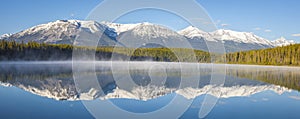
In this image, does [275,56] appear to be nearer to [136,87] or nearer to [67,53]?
[67,53]

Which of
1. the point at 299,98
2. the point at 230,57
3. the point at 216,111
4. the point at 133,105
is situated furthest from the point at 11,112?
the point at 230,57

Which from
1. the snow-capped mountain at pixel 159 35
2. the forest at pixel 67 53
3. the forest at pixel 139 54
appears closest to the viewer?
the snow-capped mountain at pixel 159 35

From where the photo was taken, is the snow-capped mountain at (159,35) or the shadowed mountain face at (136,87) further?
the snow-capped mountain at (159,35)

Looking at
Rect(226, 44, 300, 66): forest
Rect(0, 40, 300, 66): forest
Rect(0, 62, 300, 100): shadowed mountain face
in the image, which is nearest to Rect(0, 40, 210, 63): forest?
Rect(0, 40, 300, 66): forest

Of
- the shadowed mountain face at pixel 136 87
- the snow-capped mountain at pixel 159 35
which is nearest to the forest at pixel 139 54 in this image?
the snow-capped mountain at pixel 159 35

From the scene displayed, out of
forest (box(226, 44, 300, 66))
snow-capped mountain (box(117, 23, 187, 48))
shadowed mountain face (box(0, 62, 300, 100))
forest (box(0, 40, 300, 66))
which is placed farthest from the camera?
forest (box(0, 40, 300, 66))

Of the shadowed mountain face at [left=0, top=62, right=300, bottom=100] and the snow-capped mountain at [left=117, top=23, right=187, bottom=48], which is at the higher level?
the snow-capped mountain at [left=117, top=23, right=187, bottom=48]

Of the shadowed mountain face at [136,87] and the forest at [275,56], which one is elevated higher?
the shadowed mountain face at [136,87]

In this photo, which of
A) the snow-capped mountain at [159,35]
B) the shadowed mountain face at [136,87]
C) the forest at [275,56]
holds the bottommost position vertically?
the forest at [275,56]

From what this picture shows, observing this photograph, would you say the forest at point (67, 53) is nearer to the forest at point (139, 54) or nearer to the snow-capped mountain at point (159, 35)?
the forest at point (139, 54)

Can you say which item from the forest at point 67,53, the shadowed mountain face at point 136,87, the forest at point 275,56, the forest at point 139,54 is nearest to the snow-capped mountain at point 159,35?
the shadowed mountain face at point 136,87

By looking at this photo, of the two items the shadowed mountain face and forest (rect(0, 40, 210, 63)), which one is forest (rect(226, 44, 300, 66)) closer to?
forest (rect(0, 40, 210, 63))

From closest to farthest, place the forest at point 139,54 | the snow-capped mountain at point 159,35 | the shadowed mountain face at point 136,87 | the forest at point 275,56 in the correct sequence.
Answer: the shadowed mountain face at point 136,87, the snow-capped mountain at point 159,35, the forest at point 275,56, the forest at point 139,54

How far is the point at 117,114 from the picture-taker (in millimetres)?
10117
